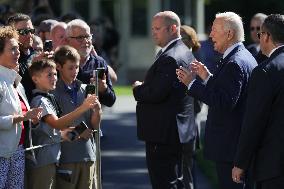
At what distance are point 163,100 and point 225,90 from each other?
4.38ft

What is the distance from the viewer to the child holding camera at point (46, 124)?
333 inches

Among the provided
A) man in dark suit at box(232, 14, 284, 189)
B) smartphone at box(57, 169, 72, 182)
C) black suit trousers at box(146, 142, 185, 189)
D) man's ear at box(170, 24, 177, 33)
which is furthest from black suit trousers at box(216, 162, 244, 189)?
man's ear at box(170, 24, 177, 33)

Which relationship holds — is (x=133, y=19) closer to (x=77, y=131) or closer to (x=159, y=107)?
(x=159, y=107)

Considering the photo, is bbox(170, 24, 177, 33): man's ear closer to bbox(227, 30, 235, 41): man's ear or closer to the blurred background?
bbox(227, 30, 235, 41): man's ear

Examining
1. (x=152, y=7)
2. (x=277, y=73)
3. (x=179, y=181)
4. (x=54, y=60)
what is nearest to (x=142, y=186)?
(x=179, y=181)

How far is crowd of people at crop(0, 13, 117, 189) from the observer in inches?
316

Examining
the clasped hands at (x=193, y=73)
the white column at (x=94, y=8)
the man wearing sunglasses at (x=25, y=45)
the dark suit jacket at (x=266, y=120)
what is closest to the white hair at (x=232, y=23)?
the clasped hands at (x=193, y=73)

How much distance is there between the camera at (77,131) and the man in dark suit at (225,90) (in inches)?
36.9

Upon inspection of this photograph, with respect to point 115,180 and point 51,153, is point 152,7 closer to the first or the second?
point 115,180

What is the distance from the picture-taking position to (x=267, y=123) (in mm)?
7555

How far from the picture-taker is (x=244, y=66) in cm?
865

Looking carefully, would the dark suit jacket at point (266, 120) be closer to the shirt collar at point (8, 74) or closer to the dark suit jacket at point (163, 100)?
the shirt collar at point (8, 74)

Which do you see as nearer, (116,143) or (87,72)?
(87,72)

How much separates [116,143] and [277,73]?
350 inches
